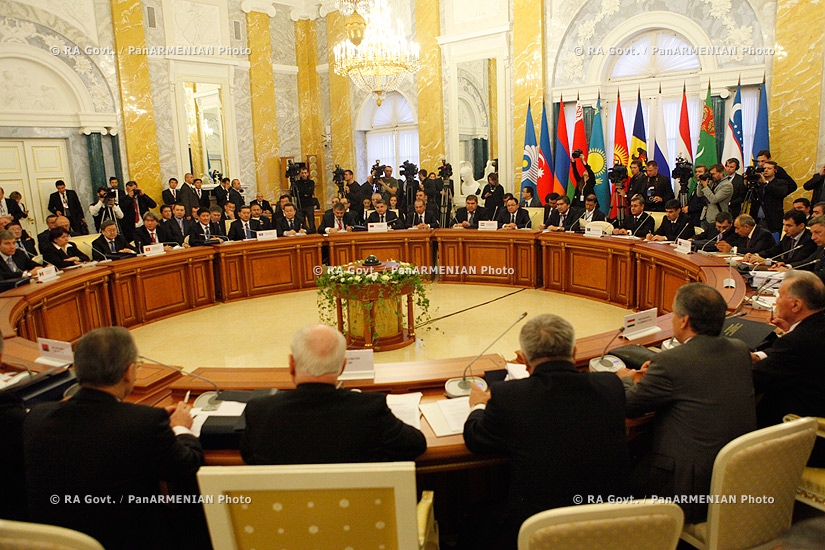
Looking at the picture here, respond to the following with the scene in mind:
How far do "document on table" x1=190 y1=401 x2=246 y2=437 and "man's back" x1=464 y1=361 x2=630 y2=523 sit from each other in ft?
3.63

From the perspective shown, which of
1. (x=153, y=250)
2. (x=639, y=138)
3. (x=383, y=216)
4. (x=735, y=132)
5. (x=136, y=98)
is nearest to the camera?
(x=153, y=250)

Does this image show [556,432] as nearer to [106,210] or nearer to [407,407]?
[407,407]

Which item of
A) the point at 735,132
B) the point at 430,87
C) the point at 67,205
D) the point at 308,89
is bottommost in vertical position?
the point at 67,205

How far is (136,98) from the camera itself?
1064cm

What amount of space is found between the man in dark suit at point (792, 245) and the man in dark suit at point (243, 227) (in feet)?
19.5

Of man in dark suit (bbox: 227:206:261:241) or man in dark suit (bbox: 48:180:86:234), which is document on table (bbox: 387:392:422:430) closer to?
man in dark suit (bbox: 227:206:261:241)

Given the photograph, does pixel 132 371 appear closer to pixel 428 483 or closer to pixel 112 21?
pixel 428 483

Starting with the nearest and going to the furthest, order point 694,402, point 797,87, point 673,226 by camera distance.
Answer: point 694,402 → point 673,226 → point 797,87

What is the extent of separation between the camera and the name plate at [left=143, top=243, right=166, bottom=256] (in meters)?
6.94

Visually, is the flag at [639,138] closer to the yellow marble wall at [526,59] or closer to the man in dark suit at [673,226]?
the yellow marble wall at [526,59]

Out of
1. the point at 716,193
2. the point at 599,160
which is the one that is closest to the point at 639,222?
the point at 716,193

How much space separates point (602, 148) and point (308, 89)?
7.14 metres

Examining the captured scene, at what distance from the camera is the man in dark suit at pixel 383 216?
8742 millimetres

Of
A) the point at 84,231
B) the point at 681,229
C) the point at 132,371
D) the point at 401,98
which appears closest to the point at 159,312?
the point at 84,231
